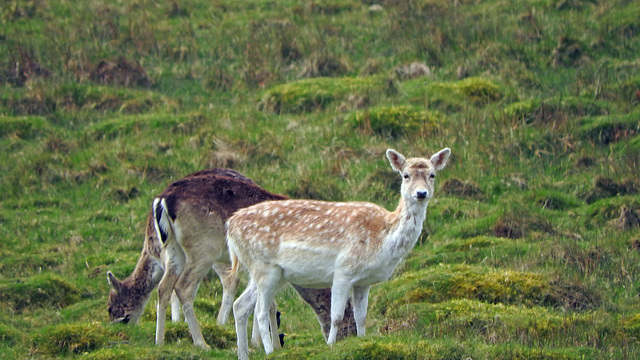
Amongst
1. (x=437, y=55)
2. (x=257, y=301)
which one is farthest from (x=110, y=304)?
(x=437, y=55)

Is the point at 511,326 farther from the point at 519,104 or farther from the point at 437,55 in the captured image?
the point at 437,55

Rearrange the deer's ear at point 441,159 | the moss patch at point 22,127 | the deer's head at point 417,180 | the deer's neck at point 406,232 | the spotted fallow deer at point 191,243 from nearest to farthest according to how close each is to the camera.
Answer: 1. the deer's head at point 417,180
2. the deer's neck at point 406,232
3. the deer's ear at point 441,159
4. the spotted fallow deer at point 191,243
5. the moss patch at point 22,127

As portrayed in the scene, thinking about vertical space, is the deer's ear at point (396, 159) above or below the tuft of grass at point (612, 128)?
above

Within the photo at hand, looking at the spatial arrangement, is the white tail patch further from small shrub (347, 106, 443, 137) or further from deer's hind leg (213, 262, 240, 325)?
small shrub (347, 106, 443, 137)

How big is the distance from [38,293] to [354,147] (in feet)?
21.7

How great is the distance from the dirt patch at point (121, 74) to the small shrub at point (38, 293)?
8147mm

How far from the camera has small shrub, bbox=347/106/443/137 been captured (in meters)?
16.4

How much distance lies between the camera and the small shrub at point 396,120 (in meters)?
16.4

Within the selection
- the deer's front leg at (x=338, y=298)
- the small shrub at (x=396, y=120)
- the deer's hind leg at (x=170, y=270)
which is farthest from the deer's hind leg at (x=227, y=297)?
the small shrub at (x=396, y=120)

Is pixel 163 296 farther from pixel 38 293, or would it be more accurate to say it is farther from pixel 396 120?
pixel 396 120

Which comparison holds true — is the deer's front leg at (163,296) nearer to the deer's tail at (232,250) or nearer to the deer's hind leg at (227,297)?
the deer's hind leg at (227,297)

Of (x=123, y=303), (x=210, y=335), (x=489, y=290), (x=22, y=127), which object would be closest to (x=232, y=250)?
(x=210, y=335)

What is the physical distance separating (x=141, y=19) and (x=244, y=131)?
6.52 meters

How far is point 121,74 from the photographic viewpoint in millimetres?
19547
